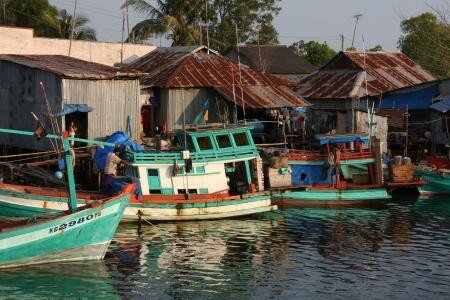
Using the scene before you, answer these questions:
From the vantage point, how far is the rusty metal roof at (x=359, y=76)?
4122 cm

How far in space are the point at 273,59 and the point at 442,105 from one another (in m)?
20.2

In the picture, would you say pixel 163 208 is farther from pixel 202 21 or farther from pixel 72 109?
pixel 202 21

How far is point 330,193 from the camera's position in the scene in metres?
30.5

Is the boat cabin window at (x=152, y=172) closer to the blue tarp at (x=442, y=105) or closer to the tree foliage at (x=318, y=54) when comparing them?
the blue tarp at (x=442, y=105)

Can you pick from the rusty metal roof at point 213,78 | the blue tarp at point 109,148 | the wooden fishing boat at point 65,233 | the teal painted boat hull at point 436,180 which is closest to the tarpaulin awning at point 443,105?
the teal painted boat hull at point 436,180

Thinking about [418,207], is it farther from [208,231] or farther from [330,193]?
Answer: [208,231]

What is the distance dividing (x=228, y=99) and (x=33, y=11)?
2333 centimetres

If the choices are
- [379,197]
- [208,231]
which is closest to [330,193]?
[379,197]

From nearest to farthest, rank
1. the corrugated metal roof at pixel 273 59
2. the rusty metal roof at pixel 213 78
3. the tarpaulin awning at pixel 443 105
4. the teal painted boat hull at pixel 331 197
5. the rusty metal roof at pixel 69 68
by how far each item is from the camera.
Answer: the teal painted boat hull at pixel 331 197
the rusty metal roof at pixel 69 68
the rusty metal roof at pixel 213 78
the tarpaulin awning at pixel 443 105
the corrugated metal roof at pixel 273 59

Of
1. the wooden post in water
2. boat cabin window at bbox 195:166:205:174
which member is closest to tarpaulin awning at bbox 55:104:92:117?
boat cabin window at bbox 195:166:205:174

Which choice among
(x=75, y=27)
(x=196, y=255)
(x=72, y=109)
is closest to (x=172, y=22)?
(x=75, y=27)

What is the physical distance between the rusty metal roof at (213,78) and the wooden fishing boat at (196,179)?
23.7 feet

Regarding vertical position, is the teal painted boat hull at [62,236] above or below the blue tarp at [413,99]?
below

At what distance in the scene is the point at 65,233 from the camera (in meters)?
20.3
